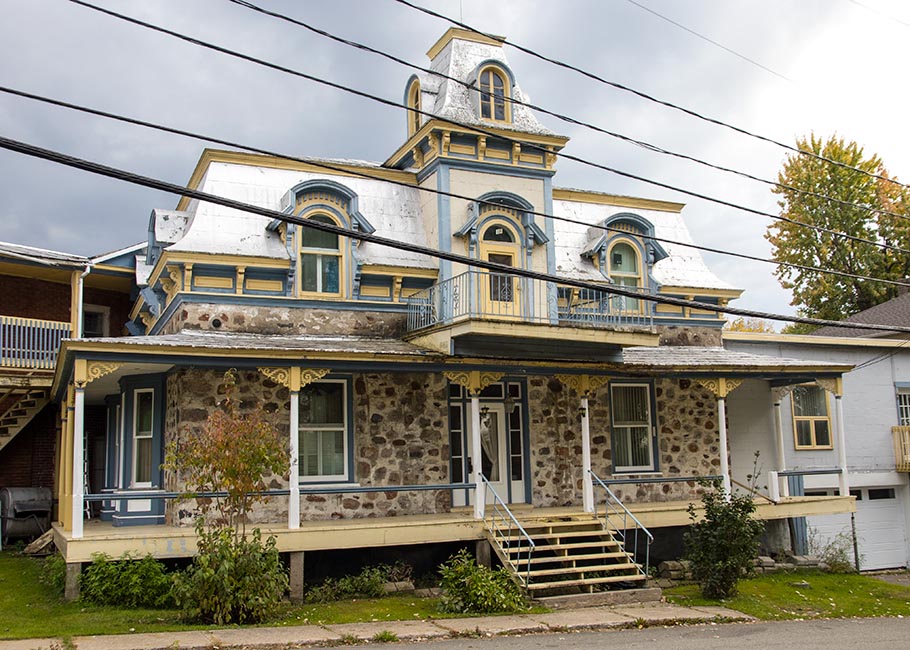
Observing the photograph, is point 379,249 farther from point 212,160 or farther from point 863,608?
point 863,608

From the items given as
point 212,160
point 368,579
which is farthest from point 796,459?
point 212,160

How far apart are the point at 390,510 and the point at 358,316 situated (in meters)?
3.73

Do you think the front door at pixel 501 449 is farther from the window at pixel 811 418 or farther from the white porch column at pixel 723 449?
the window at pixel 811 418

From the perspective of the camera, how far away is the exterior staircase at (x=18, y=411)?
74.1ft

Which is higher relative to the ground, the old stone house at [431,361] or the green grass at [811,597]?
the old stone house at [431,361]

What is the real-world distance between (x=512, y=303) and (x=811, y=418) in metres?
10.0

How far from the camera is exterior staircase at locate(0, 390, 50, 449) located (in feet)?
74.1

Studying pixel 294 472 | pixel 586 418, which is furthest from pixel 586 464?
pixel 294 472

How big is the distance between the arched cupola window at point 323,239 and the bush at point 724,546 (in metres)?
7.80

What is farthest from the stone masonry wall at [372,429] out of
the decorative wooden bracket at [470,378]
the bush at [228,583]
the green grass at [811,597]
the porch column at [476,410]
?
the green grass at [811,597]

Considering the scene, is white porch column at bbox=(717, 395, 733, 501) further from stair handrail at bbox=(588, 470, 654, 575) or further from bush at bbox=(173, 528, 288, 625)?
bush at bbox=(173, 528, 288, 625)

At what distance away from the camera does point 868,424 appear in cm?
2547

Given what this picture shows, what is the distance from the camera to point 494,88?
20.6 metres

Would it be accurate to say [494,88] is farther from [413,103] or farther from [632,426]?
[632,426]
